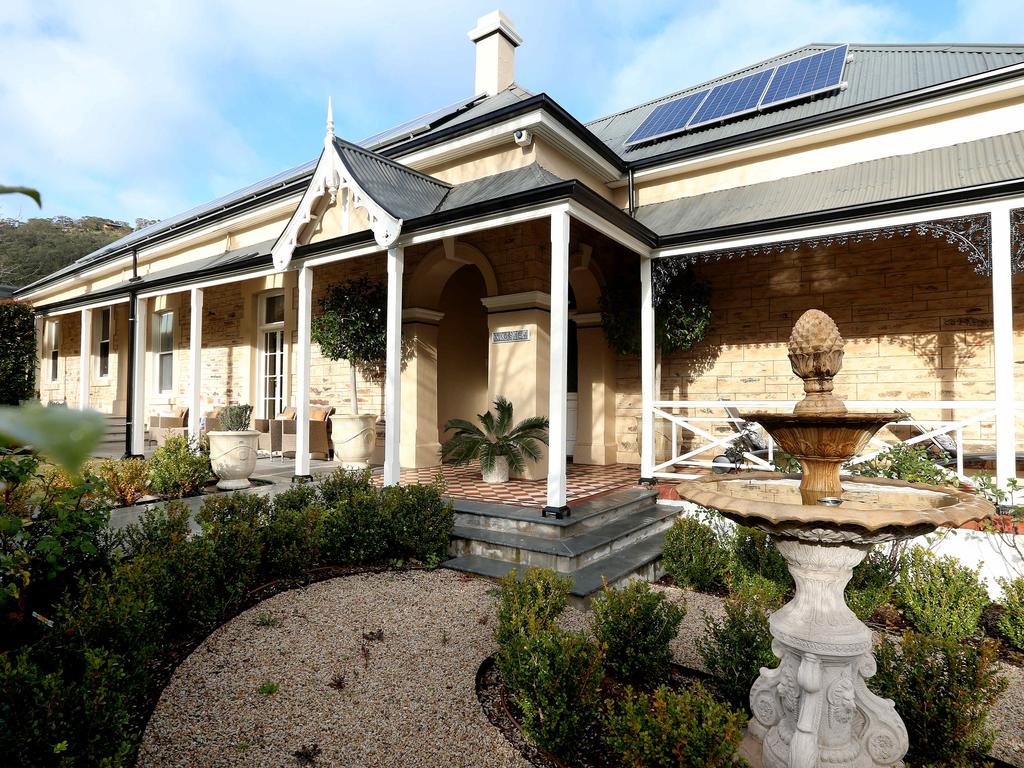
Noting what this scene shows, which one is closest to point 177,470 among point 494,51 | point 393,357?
point 393,357

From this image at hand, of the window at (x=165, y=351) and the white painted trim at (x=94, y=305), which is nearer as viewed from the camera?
the white painted trim at (x=94, y=305)

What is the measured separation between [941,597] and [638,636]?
2485 millimetres

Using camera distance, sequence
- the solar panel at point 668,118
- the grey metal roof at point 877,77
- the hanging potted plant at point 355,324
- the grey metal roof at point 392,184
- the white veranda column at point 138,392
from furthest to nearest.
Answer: the white veranda column at point 138,392 → the hanging potted plant at point 355,324 → the solar panel at point 668,118 → the grey metal roof at point 877,77 → the grey metal roof at point 392,184

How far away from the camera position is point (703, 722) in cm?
245

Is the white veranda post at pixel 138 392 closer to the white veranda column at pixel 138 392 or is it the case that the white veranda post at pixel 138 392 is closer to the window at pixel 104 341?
the white veranda column at pixel 138 392

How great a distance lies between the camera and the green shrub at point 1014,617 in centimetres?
432

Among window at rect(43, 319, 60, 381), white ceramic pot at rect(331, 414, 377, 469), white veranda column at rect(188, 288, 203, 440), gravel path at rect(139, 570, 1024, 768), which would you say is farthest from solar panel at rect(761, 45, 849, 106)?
window at rect(43, 319, 60, 381)

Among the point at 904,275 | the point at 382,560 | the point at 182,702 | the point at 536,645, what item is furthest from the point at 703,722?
the point at 904,275

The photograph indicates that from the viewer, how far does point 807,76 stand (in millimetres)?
9398

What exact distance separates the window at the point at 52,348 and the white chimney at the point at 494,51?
13754mm

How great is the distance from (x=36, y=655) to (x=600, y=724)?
2630 mm

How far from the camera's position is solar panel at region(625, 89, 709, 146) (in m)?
9.74

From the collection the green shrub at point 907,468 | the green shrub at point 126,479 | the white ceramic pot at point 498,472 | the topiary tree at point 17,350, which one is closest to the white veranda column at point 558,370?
the white ceramic pot at point 498,472

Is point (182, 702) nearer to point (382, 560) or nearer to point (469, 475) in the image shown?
point (382, 560)
